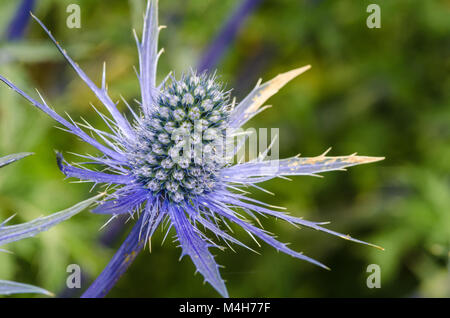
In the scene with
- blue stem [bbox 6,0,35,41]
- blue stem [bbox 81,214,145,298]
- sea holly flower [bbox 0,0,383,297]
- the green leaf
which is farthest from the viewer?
blue stem [bbox 6,0,35,41]

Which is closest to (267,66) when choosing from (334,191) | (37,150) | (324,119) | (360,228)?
(324,119)

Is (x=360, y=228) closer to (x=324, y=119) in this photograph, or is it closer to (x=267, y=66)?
(x=324, y=119)

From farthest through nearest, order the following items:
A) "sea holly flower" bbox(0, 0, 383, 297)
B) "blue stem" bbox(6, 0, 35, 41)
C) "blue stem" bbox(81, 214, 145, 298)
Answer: "blue stem" bbox(6, 0, 35, 41)
"sea holly flower" bbox(0, 0, 383, 297)
"blue stem" bbox(81, 214, 145, 298)

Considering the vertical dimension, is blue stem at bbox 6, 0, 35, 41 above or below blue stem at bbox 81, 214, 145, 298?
above

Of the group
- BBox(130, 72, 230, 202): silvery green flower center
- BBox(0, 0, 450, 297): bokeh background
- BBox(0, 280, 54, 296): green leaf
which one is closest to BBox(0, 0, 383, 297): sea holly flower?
BBox(130, 72, 230, 202): silvery green flower center

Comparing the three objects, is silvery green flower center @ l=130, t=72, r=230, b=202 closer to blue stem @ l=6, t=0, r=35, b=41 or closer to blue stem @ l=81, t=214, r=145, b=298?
blue stem @ l=81, t=214, r=145, b=298

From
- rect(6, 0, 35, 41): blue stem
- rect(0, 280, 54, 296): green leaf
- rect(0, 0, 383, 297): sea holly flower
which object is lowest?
rect(0, 280, 54, 296): green leaf

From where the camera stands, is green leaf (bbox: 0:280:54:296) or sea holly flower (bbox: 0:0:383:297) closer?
green leaf (bbox: 0:280:54:296)

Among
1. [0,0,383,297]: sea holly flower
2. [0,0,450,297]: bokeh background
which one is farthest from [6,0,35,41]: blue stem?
[0,0,383,297]: sea holly flower

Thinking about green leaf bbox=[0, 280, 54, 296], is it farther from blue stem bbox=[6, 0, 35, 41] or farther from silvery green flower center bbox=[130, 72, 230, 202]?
blue stem bbox=[6, 0, 35, 41]
